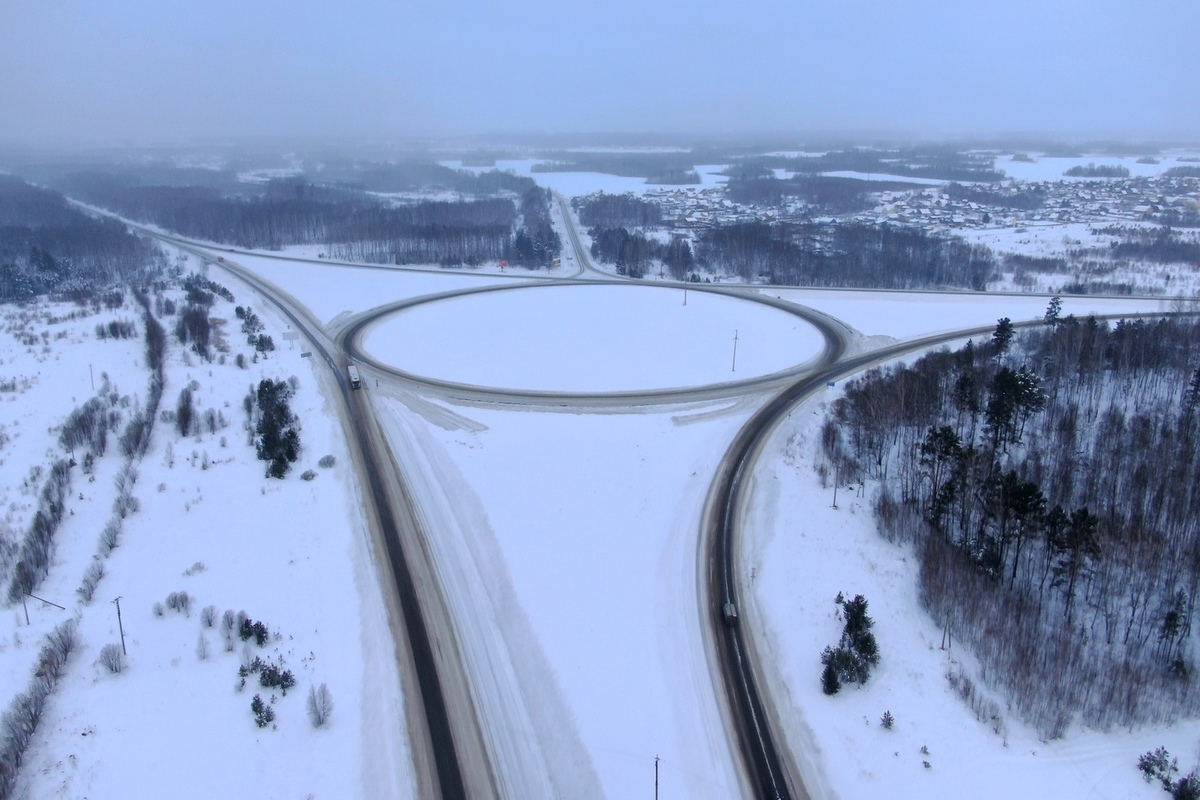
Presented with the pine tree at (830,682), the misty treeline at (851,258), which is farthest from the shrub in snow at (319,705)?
the misty treeline at (851,258)

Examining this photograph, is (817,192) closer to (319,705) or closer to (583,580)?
(583,580)

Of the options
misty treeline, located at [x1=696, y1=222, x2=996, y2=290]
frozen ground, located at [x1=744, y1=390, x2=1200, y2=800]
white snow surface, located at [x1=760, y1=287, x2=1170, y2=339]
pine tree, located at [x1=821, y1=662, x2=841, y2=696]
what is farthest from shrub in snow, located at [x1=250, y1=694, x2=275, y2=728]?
misty treeline, located at [x1=696, y1=222, x2=996, y2=290]

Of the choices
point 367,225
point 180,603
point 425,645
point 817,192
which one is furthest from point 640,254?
point 817,192

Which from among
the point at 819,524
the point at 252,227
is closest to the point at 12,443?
the point at 819,524

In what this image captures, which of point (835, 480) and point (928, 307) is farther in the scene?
point (928, 307)

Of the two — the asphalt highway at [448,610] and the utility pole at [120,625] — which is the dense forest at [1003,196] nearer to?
the asphalt highway at [448,610]

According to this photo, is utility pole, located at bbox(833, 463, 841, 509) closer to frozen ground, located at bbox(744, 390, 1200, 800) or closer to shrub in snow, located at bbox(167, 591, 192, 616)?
frozen ground, located at bbox(744, 390, 1200, 800)
